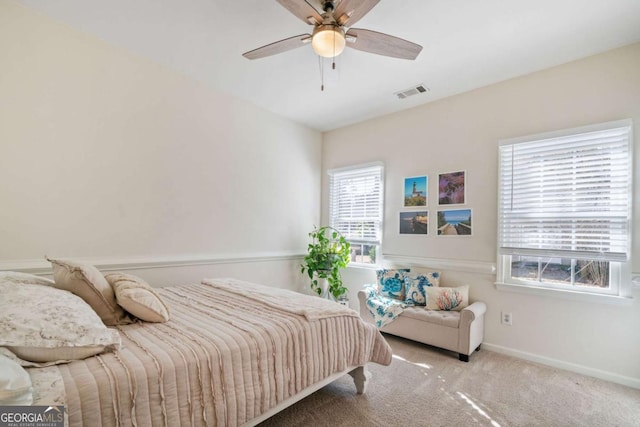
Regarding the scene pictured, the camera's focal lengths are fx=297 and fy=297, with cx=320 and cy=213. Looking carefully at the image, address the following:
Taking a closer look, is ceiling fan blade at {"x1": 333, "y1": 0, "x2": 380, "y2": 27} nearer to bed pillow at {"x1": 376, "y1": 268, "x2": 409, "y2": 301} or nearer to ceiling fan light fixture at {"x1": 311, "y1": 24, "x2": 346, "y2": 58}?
ceiling fan light fixture at {"x1": 311, "y1": 24, "x2": 346, "y2": 58}

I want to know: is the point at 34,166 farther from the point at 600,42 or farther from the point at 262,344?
the point at 600,42

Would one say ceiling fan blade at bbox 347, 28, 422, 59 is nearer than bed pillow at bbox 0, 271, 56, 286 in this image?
No

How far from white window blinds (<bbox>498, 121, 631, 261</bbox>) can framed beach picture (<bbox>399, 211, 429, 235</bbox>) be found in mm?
846

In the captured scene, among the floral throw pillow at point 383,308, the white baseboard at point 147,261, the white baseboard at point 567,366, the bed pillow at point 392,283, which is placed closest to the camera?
the white baseboard at point 147,261

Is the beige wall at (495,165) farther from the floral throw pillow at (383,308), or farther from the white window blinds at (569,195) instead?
the floral throw pillow at (383,308)

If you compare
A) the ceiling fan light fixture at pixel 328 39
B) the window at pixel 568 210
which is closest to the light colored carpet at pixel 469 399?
the window at pixel 568 210

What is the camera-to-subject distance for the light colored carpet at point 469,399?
2.02m

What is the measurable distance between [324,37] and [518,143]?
238 cm

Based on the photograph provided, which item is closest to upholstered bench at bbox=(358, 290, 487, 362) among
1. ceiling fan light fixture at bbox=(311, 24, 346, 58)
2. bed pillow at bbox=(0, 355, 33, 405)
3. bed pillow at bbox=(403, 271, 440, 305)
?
bed pillow at bbox=(403, 271, 440, 305)

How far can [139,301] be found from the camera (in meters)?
1.79

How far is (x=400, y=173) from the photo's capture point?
410cm

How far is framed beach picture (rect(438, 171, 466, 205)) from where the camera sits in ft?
11.6

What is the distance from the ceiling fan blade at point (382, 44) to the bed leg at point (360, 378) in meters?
2.40

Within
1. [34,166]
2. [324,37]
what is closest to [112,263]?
[34,166]
